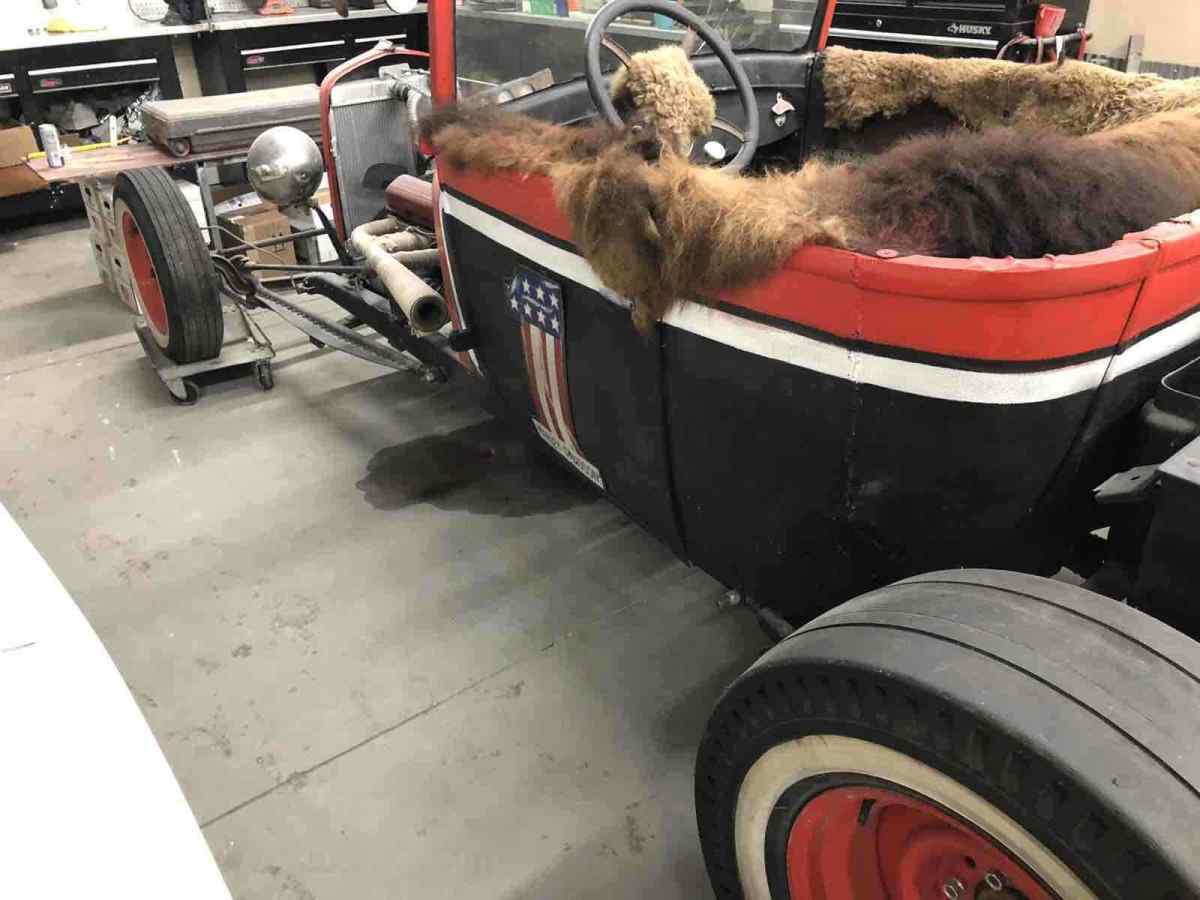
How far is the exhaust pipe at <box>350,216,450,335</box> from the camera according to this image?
8.25 feet

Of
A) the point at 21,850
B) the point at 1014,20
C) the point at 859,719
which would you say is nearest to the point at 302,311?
the point at 21,850

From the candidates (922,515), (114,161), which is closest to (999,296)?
(922,515)

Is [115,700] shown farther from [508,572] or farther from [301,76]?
[301,76]

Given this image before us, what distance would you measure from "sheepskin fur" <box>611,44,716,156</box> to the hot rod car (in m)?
0.11

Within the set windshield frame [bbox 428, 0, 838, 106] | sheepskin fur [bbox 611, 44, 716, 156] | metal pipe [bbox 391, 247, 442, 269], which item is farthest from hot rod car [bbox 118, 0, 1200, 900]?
metal pipe [bbox 391, 247, 442, 269]

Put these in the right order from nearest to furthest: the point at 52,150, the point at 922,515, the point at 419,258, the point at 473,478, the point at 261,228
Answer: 1. the point at 922,515
2. the point at 419,258
3. the point at 473,478
4. the point at 52,150
5. the point at 261,228

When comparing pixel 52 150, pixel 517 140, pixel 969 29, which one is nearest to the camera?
pixel 517 140

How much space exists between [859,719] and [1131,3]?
6.57 m

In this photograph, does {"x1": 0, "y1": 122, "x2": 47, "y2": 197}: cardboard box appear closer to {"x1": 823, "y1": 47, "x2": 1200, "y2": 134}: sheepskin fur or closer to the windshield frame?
the windshield frame

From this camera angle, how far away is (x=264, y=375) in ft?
12.2

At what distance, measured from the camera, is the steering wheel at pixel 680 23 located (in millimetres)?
2014

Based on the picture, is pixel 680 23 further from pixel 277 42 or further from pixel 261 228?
pixel 277 42

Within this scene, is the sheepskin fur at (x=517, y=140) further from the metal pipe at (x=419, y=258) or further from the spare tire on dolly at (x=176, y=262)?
the spare tire on dolly at (x=176, y=262)

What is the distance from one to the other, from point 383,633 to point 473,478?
2.62ft
